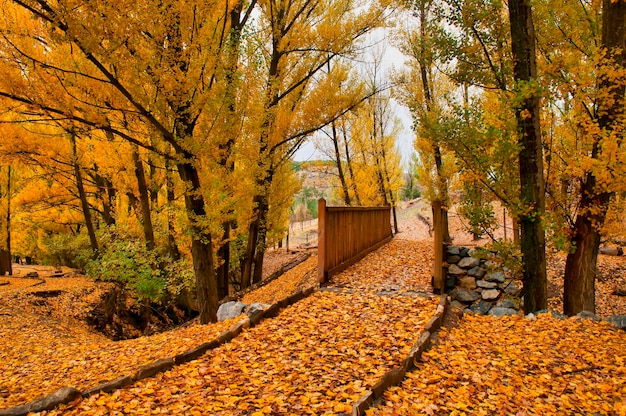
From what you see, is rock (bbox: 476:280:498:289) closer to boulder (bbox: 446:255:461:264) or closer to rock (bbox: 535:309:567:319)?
boulder (bbox: 446:255:461:264)

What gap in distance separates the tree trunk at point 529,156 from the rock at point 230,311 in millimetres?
4440

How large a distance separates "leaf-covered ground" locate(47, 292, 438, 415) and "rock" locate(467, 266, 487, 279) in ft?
10.6

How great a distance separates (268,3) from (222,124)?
558 centimetres

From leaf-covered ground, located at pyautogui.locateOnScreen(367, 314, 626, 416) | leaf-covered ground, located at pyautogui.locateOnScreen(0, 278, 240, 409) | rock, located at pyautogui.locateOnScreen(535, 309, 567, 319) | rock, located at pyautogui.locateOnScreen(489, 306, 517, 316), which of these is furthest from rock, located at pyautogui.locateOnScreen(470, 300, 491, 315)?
leaf-covered ground, located at pyautogui.locateOnScreen(0, 278, 240, 409)

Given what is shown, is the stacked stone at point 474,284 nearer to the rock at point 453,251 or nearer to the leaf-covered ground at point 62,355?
the rock at point 453,251

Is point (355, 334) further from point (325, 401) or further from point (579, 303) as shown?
point (579, 303)

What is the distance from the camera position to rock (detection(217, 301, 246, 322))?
5.91 meters

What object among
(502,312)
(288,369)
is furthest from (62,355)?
(502,312)

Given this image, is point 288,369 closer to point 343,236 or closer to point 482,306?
point 343,236

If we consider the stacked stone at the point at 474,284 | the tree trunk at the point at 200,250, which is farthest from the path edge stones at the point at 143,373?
the stacked stone at the point at 474,284

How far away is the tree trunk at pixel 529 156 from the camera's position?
17.7 ft

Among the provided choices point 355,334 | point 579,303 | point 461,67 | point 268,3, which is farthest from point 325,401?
point 268,3

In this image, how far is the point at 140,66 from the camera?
451cm

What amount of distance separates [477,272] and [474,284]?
0.86ft
